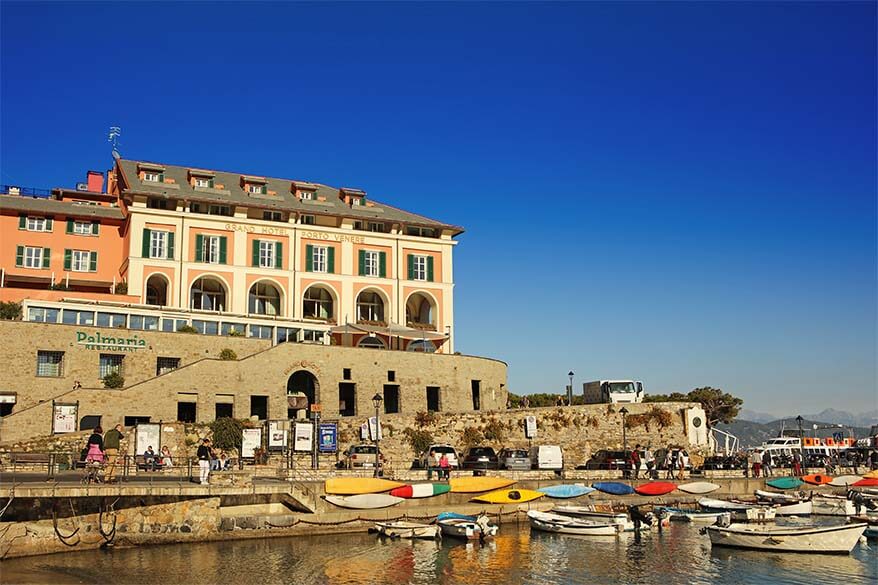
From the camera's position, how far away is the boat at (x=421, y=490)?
116 feet

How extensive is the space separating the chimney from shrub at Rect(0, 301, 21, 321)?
22.5 metres

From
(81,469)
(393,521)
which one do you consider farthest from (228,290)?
(393,521)

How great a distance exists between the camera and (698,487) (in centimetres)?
4319

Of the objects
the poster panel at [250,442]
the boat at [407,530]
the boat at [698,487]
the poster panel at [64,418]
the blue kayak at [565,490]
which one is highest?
the poster panel at [64,418]

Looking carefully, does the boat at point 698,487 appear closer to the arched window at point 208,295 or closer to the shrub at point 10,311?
the arched window at point 208,295

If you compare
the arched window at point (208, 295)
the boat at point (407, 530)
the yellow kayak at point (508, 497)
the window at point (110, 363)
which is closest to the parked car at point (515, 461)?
the yellow kayak at point (508, 497)

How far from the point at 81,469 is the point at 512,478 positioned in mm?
19214

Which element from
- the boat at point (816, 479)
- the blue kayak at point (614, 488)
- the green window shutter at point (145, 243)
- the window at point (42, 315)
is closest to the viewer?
the blue kayak at point (614, 488)

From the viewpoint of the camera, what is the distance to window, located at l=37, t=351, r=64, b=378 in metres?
46.4

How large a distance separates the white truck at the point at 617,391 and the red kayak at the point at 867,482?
15.1 metres

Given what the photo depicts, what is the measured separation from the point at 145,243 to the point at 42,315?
376 inches

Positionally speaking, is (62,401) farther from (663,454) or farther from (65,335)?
(663,454)

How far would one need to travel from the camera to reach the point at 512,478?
40.3 meters

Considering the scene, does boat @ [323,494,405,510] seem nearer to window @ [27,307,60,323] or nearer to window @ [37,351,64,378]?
window @ [37,351,64,378]
